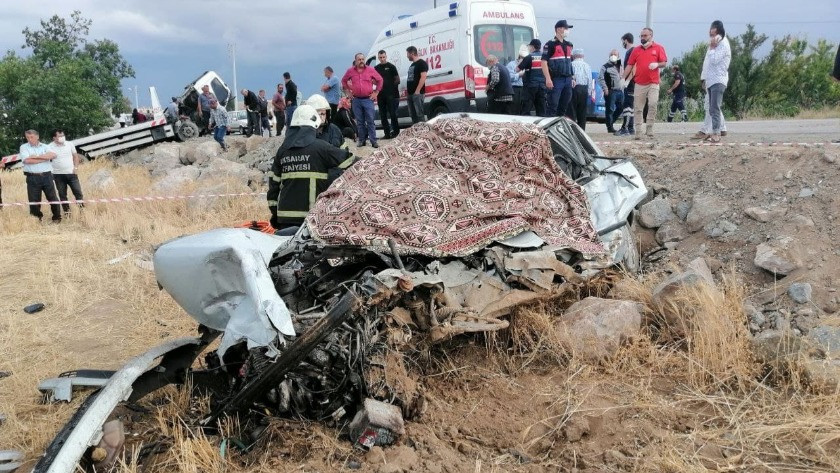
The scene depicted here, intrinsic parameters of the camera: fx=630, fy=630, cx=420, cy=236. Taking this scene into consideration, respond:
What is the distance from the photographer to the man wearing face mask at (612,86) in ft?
37.1

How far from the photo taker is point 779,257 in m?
5.11

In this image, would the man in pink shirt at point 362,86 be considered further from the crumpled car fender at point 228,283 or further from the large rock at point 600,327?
the crumpled car fender at point 228,283

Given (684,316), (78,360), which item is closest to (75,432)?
(78,360)

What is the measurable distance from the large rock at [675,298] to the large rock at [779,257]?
1.00 metres

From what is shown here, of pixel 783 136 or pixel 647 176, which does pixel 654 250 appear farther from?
pixel 783 136

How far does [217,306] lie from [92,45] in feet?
136

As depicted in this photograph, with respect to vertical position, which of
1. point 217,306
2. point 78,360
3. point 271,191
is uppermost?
point 271,191

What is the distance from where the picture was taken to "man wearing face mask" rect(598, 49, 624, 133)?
11.3 meters

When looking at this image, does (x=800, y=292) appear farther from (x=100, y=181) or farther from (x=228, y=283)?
(x=100, y=181)

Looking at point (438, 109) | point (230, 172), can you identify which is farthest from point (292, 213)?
point (230, 172)

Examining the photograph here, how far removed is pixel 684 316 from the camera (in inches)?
166

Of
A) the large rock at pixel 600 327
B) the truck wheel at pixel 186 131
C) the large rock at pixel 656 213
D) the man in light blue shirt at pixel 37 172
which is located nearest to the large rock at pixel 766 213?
the large rock at pixel 656 213

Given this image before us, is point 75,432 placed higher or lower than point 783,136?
lower

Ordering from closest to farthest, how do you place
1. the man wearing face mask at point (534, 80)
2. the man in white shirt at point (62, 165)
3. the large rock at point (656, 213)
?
the large rock at point (656, 213)
the man wearing face mask at point (534, 80)
the man in white shirt at point (62, 165)
